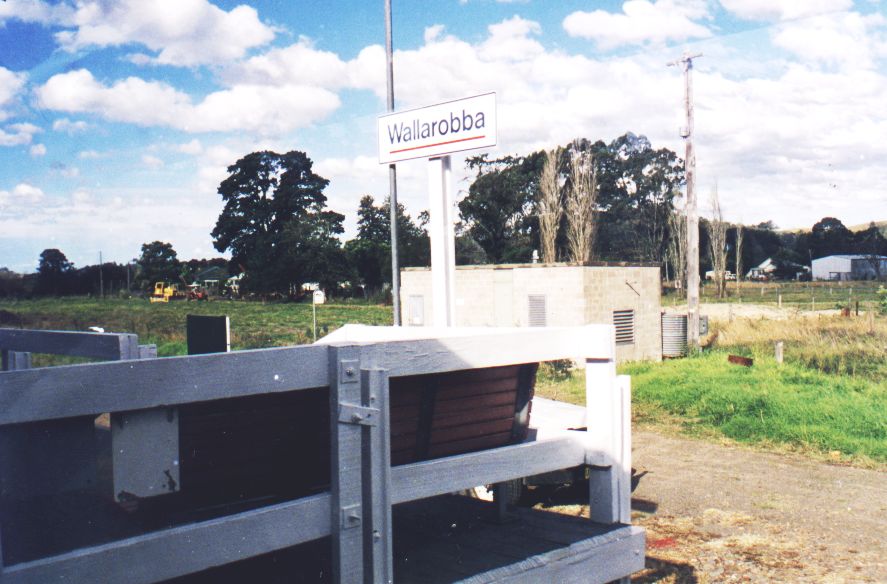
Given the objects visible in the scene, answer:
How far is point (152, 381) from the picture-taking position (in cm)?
204

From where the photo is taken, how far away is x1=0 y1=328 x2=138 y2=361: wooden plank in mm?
3857

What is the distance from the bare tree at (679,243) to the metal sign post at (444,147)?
48.0 meters

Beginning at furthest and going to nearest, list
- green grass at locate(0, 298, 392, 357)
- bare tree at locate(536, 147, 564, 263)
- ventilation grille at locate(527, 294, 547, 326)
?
1. bare tree at locate(536, 147, 564, 263)
2. green grass at locate(0, 298, 392, 357)
3. ventilation grille at locate(527, 294, 547, 326)

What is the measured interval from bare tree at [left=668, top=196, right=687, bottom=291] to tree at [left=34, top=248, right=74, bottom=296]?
41762 mm

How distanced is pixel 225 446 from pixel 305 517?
363 millimetres

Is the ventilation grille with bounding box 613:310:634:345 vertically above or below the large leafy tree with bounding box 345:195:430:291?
below

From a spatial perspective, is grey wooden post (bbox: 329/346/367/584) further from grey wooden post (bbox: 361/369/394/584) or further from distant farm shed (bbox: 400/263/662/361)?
distant farm shed (bbox: 400/263/662/361)

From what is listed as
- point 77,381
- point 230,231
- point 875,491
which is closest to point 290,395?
point 77,381

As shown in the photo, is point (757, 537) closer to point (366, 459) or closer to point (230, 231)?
point (366, 459)

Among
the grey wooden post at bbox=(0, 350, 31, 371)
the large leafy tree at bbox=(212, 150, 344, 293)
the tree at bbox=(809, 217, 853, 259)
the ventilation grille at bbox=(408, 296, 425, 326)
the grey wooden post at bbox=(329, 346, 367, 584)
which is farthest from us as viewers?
the tree at bbox=(809, 217, 853, 259)

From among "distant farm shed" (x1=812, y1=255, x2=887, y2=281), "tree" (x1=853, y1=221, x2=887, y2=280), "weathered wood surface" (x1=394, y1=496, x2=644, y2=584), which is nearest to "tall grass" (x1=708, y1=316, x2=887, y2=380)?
"weathered wood surface" (x1=394, y1=496, x2=644, y2=584)

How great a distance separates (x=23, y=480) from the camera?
2072 millimetres

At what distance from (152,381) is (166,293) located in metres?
55.4

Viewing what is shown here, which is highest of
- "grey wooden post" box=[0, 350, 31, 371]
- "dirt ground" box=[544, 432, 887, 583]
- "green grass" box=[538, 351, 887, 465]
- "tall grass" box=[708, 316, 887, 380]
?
"grey wooden post" box=[0, 350, 31, 371]
